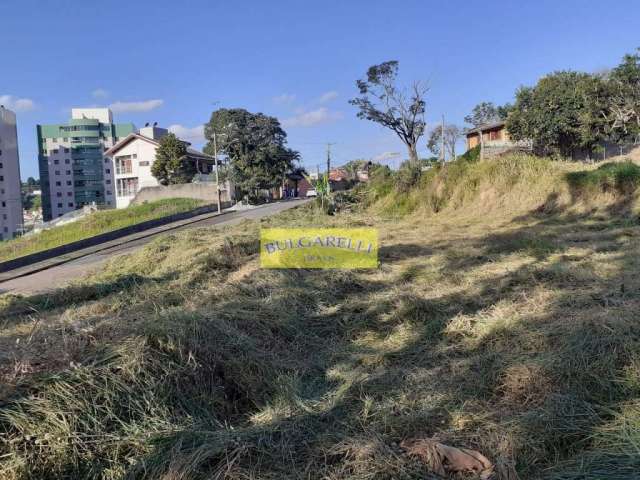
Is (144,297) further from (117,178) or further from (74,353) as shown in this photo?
(117,178)

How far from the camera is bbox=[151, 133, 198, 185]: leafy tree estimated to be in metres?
34.0

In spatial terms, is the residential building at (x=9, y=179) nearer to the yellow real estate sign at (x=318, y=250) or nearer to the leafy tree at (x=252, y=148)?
the leafy tree at (x=252, y=148)

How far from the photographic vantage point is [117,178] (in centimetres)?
3938

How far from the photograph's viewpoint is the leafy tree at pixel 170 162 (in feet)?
112

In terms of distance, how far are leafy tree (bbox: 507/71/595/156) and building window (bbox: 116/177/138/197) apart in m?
30.1

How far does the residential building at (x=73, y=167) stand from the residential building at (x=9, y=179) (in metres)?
8.37

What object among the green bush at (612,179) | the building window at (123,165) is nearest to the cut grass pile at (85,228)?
the building window at (123,165)

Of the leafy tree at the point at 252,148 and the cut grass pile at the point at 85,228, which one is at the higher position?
the leafy tree at the point at 252,148

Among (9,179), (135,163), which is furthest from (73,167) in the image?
(135,163)

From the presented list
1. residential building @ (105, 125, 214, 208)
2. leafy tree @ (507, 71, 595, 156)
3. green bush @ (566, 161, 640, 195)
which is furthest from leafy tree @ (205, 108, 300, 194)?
green bush @ (566, 161, 640, 195)

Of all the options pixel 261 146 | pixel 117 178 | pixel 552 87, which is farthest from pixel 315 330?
pixel 117 178

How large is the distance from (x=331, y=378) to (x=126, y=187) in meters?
40.4

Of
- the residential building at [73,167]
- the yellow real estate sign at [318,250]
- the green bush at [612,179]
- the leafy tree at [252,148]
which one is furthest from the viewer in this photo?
the residential building at [73,167]

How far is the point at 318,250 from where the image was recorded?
595 centimetres
